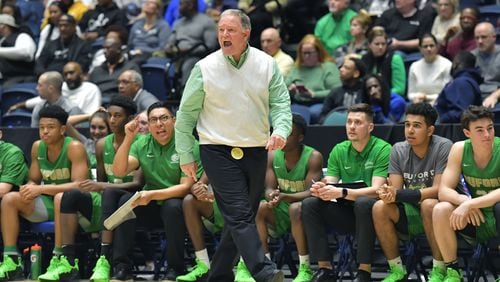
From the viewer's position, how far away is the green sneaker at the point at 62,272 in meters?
9.48

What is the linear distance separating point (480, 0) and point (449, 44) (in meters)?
1.58

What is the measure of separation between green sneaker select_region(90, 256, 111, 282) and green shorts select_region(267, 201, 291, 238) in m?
1.43

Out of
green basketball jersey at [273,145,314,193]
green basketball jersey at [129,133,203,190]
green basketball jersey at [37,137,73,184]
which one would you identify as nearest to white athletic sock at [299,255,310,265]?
green basketball jersey at [273,145,314,193]

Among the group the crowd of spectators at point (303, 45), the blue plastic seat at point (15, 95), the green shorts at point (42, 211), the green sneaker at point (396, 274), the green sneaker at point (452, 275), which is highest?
the crowd of spectators at point (303, 45)

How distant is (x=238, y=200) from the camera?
25.4 ft

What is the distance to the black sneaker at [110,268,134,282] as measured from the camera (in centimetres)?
946

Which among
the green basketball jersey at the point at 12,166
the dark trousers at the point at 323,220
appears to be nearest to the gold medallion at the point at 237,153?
the dark trousers at the point at 323,220

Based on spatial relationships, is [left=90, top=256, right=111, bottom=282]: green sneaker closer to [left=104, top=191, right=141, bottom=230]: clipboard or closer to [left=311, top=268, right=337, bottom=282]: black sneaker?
[left=104, top=191, right=141, bottom=230]: clipboard

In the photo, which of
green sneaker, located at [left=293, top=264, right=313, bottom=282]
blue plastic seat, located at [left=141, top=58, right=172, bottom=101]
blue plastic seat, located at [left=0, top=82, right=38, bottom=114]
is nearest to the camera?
green sneaker, located at [left=293, top=264, right=313, bottom=282]

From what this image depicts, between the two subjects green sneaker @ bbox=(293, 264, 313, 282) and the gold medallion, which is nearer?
the gold medallion

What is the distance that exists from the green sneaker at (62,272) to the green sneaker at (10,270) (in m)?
0.39

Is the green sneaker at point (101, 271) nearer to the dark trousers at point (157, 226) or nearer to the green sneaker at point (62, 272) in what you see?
the dark trousers at point (157, 226)

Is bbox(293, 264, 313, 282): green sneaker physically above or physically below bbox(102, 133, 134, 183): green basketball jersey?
below

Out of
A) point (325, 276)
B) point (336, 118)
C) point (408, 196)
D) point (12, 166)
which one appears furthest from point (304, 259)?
point (12, 166)
